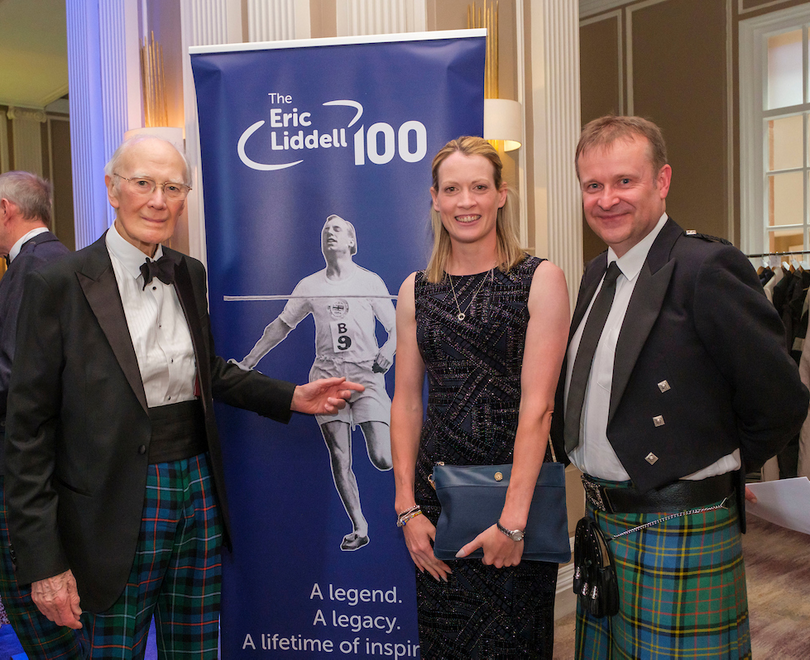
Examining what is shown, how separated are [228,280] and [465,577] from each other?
116 centimetres

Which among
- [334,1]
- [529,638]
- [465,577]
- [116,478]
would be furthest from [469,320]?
[334,1]

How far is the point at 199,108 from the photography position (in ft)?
6.97

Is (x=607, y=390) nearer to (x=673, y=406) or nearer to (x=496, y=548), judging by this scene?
(x=673, y=406)

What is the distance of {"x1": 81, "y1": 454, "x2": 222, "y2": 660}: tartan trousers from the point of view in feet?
5.35

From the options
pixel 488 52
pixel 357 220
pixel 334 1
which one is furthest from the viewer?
pixel 488 52

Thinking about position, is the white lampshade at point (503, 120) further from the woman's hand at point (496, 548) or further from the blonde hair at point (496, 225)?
the woman's hand at point (496, 548)

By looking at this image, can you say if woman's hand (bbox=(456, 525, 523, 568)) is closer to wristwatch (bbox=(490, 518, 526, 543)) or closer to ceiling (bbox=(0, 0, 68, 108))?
wristwatch (bbox=(490, 518, 526, 543))

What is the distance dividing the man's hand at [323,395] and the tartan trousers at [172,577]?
13.9 inches

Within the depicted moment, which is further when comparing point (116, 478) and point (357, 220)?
point (357, 220)

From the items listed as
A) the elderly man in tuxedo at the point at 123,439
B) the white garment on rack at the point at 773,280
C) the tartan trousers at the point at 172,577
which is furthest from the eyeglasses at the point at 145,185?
the white garment on rack at the point at 773,280

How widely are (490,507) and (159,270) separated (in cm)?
100

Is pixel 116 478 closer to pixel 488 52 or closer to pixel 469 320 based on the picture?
pixel 469 320

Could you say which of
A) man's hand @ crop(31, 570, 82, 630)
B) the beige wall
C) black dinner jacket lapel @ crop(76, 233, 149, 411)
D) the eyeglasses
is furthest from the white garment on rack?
man's hand @ crop(31, 570, 82, 630)

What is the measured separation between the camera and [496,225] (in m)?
1.64
